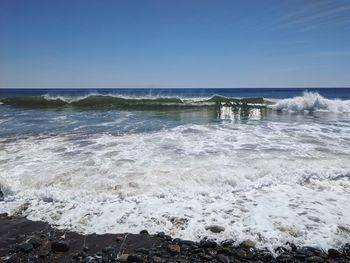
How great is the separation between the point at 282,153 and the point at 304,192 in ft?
11.2

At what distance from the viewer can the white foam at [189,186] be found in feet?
16.9

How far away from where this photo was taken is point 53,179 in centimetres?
733

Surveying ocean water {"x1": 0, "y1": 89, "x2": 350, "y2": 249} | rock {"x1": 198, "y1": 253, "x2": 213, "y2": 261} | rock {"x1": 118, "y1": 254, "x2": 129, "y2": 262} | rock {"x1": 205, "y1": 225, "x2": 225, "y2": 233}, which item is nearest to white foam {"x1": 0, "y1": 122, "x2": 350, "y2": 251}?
ocean water {"x1": 0, "y1": 89, "x2": 350, "y2": 249}

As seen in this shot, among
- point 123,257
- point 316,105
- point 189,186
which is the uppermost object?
point 316,105

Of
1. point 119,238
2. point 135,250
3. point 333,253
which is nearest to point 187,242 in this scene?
point 135,250

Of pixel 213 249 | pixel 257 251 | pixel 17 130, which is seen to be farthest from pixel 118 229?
pixel 17 130

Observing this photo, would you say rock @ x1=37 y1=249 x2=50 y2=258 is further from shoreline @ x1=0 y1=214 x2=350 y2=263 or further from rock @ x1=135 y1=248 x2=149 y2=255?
rock @ x1=135 y1=248 x2=149 y2=255

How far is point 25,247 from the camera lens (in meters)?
4.52

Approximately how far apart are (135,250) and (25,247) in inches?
64.0

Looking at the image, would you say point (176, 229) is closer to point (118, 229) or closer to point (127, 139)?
point (118, 229)

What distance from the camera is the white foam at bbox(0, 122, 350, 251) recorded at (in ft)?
16.9

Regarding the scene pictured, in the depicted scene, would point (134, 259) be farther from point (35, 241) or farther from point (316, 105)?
point (316, 105)

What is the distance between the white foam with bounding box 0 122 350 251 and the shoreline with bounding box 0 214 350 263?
22 centimetres

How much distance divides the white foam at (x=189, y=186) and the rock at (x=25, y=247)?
2.28 ft
